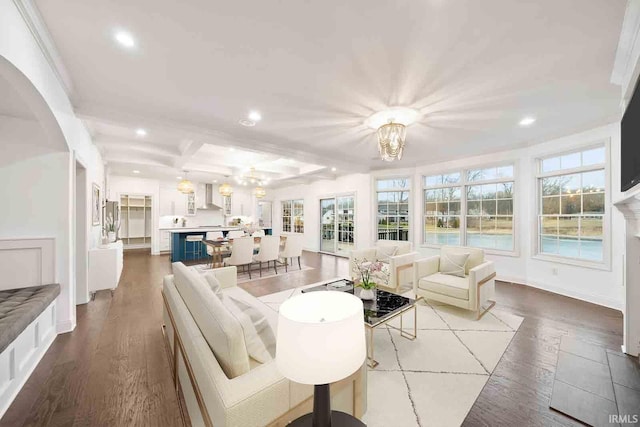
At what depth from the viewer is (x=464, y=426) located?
5.19 feet

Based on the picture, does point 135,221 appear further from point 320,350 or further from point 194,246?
point 320,350

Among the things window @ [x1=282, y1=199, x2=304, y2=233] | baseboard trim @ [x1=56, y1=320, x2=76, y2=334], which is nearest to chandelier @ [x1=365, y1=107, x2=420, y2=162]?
baseboard trim @ [x1=56, y1=320, x2=76, y2=334]

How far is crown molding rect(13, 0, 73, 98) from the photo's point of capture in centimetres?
156

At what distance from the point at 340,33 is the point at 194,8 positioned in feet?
3.31

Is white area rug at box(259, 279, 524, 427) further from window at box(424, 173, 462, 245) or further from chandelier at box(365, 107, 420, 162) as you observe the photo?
window at box(424, 173, 462, 245)

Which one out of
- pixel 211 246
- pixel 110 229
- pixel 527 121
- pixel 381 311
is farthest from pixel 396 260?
pixel 110 229

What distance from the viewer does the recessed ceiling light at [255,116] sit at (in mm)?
3197

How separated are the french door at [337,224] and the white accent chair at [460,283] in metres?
3.86

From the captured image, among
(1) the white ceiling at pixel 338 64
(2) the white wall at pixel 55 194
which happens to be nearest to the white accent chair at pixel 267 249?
(1) the white ceiling at pixel 338 64

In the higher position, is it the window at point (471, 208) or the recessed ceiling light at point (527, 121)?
the recessed ceiling light at point (527, 121)

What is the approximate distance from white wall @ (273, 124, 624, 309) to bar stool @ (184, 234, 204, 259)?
4.72 metres

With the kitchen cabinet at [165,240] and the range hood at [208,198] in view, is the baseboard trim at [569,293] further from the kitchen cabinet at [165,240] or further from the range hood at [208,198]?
the kitchen cabinet at [165,240]

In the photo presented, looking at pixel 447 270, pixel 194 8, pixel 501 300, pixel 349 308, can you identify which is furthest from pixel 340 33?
pixel 501 300

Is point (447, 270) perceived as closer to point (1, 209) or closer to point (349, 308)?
point (349, 308)
